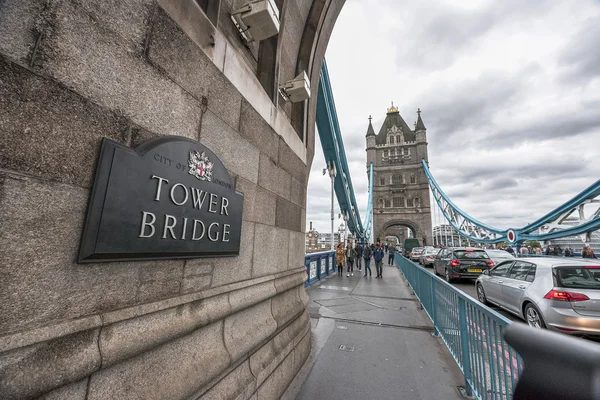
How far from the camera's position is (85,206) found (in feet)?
3.98

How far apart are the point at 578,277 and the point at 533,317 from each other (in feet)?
3.30

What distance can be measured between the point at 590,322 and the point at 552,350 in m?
5.22

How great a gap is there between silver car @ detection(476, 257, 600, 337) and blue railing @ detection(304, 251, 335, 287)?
5316 millimetres

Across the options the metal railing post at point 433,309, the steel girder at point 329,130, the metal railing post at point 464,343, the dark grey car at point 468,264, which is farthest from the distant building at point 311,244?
the metal railing post at point 464,343

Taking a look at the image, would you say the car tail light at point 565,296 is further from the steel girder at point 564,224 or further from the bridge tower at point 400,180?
the bridge tower at point 400,180

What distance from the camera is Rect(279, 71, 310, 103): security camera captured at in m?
3.58

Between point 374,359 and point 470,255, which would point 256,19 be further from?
point 470,255

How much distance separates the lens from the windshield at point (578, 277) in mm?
4207

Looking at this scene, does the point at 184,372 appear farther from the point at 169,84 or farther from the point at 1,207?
the point at 169,84

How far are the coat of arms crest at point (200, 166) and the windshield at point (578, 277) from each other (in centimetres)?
582

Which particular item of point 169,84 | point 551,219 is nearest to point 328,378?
point 169,84

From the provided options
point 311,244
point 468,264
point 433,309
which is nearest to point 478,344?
point 433,309

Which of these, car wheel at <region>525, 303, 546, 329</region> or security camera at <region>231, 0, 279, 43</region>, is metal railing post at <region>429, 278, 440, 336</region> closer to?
car wheel at <region>525, 303, 546, 329</region>

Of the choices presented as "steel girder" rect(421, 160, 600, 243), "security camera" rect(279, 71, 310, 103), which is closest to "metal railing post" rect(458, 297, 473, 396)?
"security camera" rect(279, 71, 310, 103)
